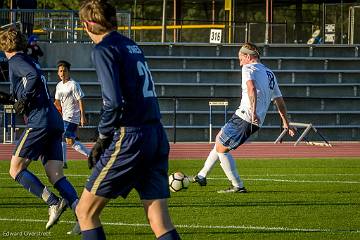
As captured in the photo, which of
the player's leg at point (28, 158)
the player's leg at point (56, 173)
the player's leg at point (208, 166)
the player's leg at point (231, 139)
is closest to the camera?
the player's leg at point (56, 173)

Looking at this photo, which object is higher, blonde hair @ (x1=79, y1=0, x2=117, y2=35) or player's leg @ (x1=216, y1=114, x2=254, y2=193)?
blonde hair @ (x1=79, y1=0, x2=117, y2=35)

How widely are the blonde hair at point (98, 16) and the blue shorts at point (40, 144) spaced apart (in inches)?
156

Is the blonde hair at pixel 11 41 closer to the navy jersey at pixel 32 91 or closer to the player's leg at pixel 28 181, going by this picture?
the navy jersey at pixel 32 91

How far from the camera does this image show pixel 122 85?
25.2 feet

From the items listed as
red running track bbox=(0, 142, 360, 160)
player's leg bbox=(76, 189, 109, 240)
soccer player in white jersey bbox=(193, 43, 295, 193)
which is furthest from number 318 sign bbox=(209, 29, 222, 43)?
player's leg bbox=(76, 189, 109, 240)

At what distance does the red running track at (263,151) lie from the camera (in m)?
25.2

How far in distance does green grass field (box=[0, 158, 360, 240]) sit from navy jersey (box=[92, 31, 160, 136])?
3414 millimetres

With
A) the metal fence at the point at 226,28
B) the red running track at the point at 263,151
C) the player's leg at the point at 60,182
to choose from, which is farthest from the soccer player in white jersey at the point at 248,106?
the metal fence at the point at 226,28

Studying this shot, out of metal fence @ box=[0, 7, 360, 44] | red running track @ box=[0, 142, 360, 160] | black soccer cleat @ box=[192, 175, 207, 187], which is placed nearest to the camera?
black soccer cleat @ box=[192, 175, 207, 187]

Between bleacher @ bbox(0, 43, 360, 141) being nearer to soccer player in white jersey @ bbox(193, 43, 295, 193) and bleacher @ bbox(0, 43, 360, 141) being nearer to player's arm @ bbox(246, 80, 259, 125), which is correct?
soccer player in white jersey @ bbox(193, 43, 295, 193)

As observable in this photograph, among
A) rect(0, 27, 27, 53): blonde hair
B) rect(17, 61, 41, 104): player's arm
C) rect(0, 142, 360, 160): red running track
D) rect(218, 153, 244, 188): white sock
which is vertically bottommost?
rect(0, 142, 360, 160): red running track

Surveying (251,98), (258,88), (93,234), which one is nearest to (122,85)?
(93,234)

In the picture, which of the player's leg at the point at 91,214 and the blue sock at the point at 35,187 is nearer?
the player's leg at the point at 91,214

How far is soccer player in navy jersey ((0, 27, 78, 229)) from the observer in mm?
11297
